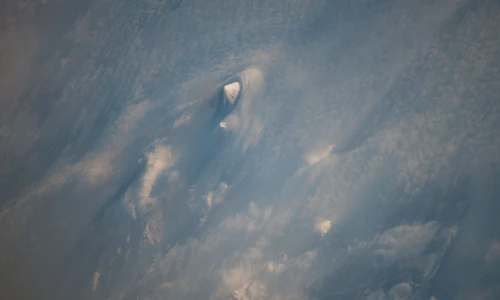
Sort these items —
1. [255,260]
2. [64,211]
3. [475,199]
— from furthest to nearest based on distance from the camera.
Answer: [64,211]
[255,260]
[475,199]

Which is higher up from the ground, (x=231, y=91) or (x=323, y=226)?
(x=231, y=91)

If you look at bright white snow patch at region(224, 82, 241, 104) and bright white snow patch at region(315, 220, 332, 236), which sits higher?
bright white snow patch at region(224, 82, 241, 104)

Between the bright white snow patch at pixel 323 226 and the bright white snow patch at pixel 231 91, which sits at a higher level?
the bright white snow patch at pixel 231 91

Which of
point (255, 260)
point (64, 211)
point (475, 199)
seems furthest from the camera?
point (64, 211)

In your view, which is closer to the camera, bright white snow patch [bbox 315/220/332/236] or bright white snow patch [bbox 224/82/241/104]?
bright white snow patch [bbox 224/82/241/104]

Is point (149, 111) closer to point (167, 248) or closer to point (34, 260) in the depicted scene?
point (167, 248)

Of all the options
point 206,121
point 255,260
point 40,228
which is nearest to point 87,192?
point 40,228

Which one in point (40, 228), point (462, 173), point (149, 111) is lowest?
point (462, 173)

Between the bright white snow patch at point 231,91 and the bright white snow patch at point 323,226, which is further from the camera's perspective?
the bright white snow patch at point 323,226

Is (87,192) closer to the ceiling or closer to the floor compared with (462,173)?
closer to the ceiling

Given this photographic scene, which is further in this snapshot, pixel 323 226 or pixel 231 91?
pixel 323 226

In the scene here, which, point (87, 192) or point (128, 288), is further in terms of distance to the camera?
point (87, 192)
